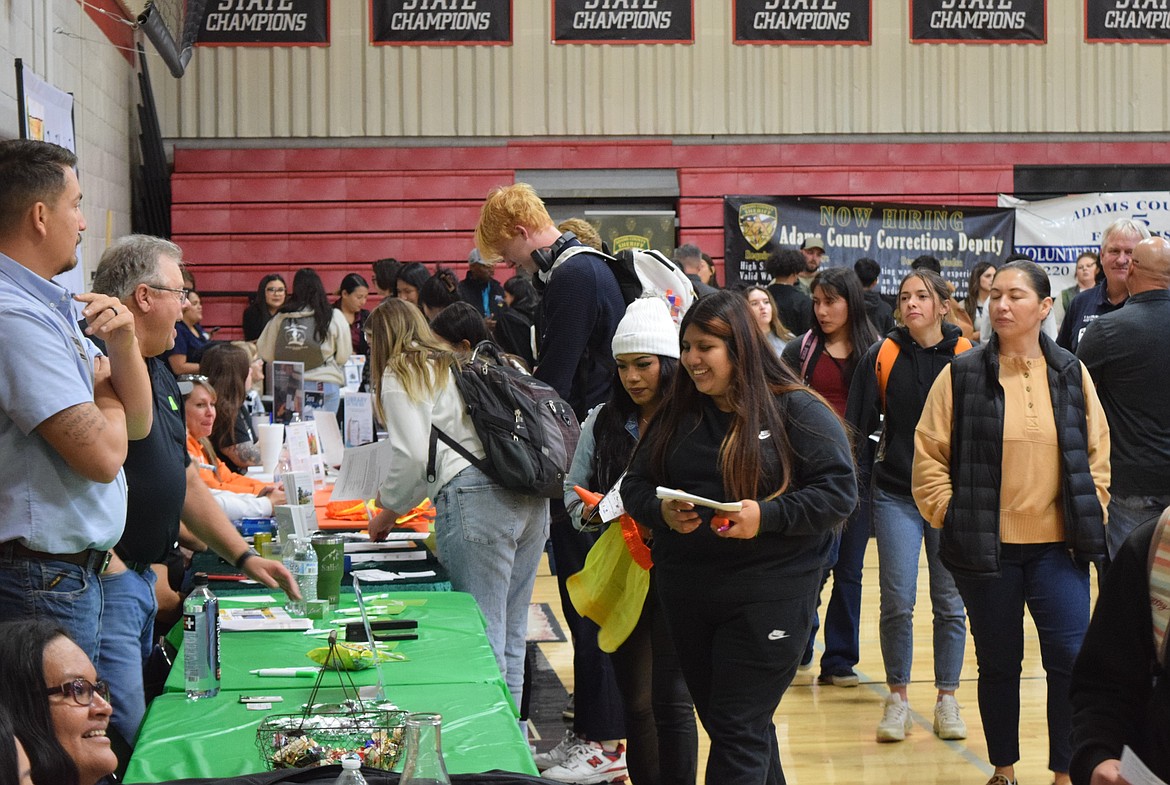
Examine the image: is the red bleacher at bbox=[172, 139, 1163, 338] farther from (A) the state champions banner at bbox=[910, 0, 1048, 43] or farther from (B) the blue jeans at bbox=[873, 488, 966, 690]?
(B) the blue jeans at bbox=[873, 488, 966, 690]

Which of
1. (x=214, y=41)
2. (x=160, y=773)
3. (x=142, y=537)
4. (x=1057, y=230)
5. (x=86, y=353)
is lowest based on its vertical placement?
(x=160, y=773)

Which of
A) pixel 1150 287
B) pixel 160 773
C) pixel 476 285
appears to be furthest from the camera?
pixel 476 285

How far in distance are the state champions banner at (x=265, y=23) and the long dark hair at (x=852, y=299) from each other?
8.94 meters

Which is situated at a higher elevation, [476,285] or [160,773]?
[476,285]

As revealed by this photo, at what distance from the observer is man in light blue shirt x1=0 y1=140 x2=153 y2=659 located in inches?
105

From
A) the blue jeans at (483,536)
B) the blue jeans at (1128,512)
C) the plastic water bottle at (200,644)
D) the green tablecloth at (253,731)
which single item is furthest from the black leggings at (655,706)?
the blue jeans at (1128,512)

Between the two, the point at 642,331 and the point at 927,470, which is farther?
the point at 927,470

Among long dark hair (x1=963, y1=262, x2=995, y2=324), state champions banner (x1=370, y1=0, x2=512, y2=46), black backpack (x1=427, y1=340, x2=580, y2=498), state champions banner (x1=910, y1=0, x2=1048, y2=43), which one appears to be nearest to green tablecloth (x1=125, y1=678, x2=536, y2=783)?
black backpack (x1=427, y1=340, x2=580, y2=498)

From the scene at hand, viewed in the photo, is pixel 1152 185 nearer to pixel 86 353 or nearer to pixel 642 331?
pixel 642 331

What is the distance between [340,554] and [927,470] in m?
1.82

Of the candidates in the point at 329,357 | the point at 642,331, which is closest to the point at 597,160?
the point at 329,357

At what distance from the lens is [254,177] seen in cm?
1349

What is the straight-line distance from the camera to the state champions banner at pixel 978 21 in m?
13.7

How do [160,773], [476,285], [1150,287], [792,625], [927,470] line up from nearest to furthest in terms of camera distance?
[160,773]
[792,625]
[927,470]
[1150,287]
[476,285]
